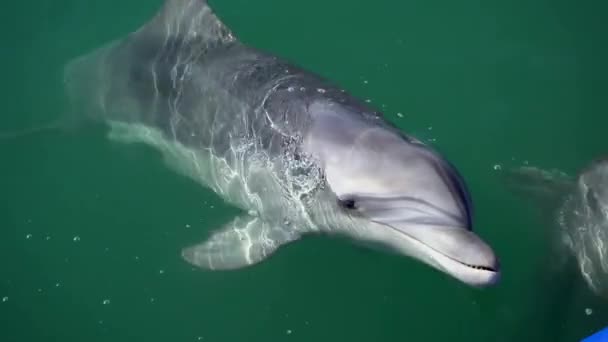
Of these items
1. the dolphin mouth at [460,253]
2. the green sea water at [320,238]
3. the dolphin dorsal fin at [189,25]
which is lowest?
the green sea water at [320,238]

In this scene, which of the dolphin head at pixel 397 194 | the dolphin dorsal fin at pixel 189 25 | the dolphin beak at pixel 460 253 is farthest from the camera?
the dolphin dorsal fin at pixel 189 25

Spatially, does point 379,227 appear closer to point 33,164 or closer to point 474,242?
point 474,242

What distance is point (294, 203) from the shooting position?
6176mm

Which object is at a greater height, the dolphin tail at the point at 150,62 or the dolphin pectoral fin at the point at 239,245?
the dolphin tail at the point at 150,62

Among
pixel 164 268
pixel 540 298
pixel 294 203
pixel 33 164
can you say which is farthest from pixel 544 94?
pixel 33 164

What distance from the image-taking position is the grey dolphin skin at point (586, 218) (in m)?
6.70

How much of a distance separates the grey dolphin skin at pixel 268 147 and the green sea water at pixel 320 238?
919mm

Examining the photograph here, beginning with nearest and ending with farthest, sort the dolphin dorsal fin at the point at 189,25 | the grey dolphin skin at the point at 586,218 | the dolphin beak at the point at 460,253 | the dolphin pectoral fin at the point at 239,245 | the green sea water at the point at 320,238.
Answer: the dolphin beak at the point at 460,253 → the dolphin pectoral fin at the point at 239,245 → the grey dolphin skin at the point at 586,218 → the dolphin dorsal fin at the point at 189,25 → the green sea water at the point at 320,238

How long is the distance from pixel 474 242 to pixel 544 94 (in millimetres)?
6431

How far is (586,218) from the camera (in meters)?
6.88

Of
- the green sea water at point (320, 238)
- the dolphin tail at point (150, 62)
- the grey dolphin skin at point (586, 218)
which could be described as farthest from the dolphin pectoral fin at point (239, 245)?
the grey dolphin skin at point (586, 218)

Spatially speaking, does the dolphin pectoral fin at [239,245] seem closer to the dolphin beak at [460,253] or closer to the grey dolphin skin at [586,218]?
the dolphin beak at [460,253]

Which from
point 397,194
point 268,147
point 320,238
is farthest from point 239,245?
point 397,194

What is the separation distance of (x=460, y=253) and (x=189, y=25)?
4.78m
